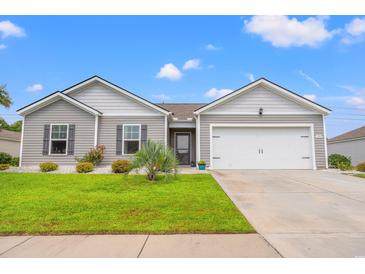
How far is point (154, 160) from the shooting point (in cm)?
841

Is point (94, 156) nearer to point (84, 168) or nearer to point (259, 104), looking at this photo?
point (84, 168)

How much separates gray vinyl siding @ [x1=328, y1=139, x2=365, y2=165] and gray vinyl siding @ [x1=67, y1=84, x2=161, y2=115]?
19.0 meters

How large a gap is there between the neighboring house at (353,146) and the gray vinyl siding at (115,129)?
18593mm

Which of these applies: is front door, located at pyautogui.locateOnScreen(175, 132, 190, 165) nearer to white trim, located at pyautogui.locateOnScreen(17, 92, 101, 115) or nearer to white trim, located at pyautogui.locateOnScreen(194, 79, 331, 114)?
white trim, located at pyautogui.locateOnScreen(194, 79, 331, 114)

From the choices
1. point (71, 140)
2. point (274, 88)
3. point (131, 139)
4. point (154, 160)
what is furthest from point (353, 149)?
point (71, 140)

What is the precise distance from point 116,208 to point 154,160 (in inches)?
134

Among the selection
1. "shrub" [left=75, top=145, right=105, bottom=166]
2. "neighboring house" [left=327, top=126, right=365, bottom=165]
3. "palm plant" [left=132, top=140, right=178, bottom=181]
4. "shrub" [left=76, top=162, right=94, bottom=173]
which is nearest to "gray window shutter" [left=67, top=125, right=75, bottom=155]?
"shrub" [left=75, top=145, right=105, bottom=166]

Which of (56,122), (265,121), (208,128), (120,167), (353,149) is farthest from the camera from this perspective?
(353,149)

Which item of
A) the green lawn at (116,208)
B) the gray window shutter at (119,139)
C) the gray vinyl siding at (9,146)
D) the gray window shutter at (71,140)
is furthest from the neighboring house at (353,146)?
the gray vinyl siding at (9,146)

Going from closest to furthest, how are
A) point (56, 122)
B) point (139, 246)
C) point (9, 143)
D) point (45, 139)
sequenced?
point (139, 246), point (45, 139), point (56, 122), point (9, 143)

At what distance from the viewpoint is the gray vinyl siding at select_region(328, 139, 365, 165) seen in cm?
2034

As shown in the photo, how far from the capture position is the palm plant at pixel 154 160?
8.36 m

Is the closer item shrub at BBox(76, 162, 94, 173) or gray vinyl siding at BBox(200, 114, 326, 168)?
shrub at BBox(76, 162, 94, 173)
